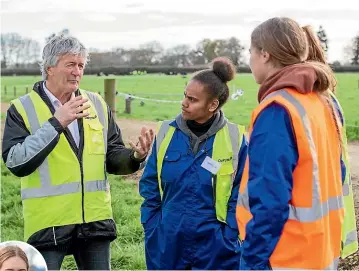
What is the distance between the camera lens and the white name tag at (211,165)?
141 inches

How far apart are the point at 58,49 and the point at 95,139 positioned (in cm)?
58

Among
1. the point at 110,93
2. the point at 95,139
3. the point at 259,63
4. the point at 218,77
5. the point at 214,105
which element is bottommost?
the point at 110,93

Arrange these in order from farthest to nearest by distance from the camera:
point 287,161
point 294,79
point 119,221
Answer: point 119,221
point 294,79
point 287,161

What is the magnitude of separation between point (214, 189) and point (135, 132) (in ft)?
35.0

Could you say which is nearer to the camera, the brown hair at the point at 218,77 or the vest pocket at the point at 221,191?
the vest pocket at the point at 221,191

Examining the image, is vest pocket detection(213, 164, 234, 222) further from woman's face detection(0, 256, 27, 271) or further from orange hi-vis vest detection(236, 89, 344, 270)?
woman's face detection(0, 256, 27, 271)

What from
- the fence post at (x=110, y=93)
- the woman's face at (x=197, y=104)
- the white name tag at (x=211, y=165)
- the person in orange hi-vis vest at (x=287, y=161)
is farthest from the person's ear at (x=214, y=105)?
the fence post at (x=110, y=93)

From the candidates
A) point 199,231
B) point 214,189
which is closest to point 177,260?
point 199,231

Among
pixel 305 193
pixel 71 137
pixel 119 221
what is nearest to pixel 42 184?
pixel 71 137

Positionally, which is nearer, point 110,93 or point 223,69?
point 223,69

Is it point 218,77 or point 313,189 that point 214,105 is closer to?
point 218,77

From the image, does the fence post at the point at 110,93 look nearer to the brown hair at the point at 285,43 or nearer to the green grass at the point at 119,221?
the green grass at the point at 119,221

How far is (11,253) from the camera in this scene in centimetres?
255

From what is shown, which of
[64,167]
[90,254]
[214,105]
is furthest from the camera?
[214,105]
